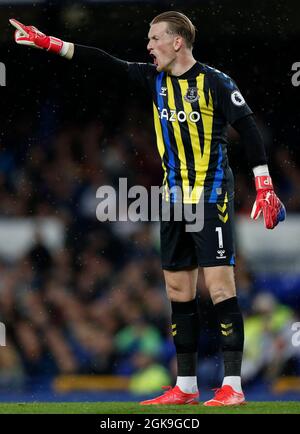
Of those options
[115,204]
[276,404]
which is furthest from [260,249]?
[276,404]

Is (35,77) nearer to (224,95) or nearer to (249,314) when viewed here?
(249,314)

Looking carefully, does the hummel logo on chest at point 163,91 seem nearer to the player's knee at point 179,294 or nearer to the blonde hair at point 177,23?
the blonde hair at point 177,23

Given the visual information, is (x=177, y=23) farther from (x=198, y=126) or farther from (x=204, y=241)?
(x=204, y=241)

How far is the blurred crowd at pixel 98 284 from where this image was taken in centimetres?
871

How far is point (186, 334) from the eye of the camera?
4.91 metres

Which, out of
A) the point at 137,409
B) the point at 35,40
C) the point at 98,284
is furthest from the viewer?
the point at 98,284

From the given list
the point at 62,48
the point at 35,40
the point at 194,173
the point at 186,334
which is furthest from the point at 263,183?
the point at 35,40

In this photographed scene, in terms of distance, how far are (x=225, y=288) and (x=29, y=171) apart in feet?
16.9

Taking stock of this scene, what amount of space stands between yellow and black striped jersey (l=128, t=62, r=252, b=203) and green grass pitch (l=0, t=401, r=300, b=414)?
93 centimetres

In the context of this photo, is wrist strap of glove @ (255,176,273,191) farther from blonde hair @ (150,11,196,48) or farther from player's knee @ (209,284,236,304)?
blonde hair @ (150,11,196,48)

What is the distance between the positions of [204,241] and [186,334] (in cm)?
47

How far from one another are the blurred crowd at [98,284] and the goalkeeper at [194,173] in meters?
3.69

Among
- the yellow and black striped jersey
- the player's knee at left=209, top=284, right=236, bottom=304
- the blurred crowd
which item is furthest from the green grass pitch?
the blurred crowd

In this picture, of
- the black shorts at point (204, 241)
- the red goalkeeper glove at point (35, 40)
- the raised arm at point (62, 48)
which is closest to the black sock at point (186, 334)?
the black shorts at point (204, 241)
